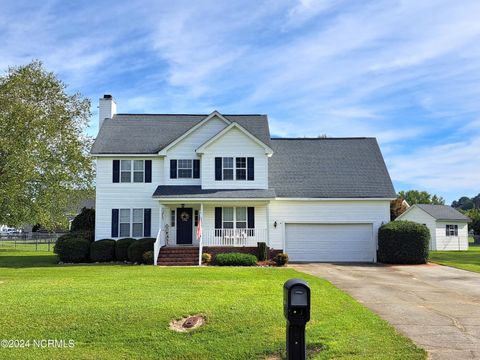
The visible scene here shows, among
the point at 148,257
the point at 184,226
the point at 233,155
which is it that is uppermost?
the point at 233,155

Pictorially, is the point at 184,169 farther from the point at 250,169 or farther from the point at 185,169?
the point at 250,169

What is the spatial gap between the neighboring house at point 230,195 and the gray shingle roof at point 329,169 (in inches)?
3.8

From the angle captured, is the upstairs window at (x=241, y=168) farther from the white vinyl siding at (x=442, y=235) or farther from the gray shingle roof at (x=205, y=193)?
the white vinyl siding at (x=442, y=235)

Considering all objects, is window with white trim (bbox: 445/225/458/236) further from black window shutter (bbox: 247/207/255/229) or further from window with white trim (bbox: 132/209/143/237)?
window with white trim (bbox: 132/209/143/237)

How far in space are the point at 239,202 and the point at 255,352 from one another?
1850 cm

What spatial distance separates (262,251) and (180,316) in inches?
613

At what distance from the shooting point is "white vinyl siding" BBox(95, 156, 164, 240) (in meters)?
27.5

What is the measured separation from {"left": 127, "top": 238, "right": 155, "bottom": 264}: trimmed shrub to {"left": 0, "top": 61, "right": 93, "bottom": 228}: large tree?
8118 millimetres

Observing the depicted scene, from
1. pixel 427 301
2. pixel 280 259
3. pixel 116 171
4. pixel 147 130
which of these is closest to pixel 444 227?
pixel 280 259

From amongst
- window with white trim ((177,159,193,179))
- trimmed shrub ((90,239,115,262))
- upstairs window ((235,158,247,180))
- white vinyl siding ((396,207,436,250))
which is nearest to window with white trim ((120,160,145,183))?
window with white trim ((177,159,193,179))

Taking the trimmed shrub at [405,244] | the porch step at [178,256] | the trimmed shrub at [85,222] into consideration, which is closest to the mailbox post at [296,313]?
the porch step at [178,256]

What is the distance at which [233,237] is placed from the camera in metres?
26.1

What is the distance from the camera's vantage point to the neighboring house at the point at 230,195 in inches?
1061

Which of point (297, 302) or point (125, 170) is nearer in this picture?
point (297, 302)
